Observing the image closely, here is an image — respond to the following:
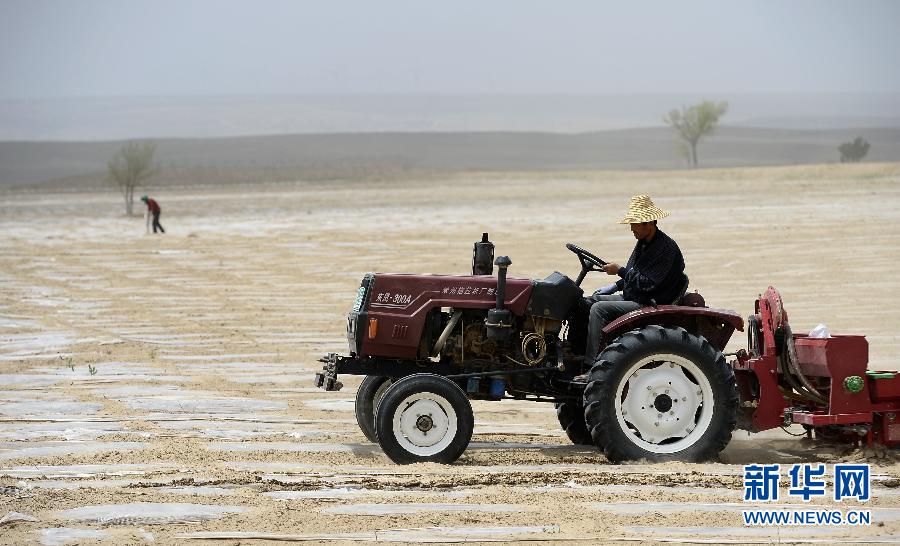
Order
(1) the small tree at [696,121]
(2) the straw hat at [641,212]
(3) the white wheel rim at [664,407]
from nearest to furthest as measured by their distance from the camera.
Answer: (3) the white wheel rim at [664,407] → (2) the straw hat at [641,212] → (1) the small tree at [696,121]

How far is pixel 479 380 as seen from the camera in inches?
339

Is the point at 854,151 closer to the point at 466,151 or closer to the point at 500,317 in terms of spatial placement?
the point at 466,151

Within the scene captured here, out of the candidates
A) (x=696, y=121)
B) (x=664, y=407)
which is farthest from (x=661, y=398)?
(x=696, y=121)

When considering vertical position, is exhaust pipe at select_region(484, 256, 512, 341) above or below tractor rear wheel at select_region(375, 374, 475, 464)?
above

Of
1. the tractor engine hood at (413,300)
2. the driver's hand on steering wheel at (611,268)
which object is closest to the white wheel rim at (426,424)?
the tractor engine hood at (413,300)

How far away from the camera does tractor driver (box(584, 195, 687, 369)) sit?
8328mm

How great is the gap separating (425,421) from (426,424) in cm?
2

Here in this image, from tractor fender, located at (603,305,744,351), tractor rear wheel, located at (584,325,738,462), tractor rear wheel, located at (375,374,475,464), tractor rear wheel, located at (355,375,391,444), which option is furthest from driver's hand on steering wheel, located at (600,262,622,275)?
tractor rear wheel, located at (355,375,391,444)

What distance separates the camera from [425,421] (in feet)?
26.9

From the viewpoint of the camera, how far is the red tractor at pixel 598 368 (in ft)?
26.8

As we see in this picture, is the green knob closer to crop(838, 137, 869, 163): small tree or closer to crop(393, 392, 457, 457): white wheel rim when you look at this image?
crop(393, 392, 457, 457): white wheel rim

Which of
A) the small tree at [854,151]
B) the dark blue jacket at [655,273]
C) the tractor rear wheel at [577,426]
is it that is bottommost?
the tractor rear wheel at [577,426]

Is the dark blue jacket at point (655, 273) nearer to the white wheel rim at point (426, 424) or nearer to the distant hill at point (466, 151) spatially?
the white wheel rim at point (426, 424)

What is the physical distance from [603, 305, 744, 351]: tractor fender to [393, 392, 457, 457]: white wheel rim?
1.11m
